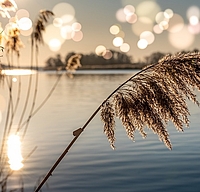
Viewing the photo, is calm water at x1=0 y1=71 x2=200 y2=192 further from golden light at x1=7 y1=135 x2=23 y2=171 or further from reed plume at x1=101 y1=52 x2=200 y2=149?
reed plume at x1=101 y1=52 x2=200 y2=149

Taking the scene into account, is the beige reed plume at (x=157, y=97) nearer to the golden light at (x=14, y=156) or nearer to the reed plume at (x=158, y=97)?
the reed plume at (x=158, y=97)

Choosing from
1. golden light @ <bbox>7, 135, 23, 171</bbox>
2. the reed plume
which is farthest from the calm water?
A: the reed plume

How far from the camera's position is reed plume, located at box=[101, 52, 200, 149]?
3.59 metres

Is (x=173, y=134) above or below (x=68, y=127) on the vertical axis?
below

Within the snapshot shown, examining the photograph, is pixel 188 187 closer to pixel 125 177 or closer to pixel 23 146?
pixel 125 177

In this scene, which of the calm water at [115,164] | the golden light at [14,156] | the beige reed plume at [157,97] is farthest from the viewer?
the golden light at [14,156]

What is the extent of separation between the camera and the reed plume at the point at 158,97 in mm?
3594

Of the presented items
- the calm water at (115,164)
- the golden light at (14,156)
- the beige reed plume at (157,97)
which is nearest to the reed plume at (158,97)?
the beige reed plume at (157,97)

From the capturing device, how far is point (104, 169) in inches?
643

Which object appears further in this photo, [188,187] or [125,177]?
[125,177]

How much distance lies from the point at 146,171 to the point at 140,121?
41.8 feet

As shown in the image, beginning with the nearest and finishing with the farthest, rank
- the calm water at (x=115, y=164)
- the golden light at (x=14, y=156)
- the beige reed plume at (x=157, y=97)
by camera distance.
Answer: the beige reed plume at (x=157, y=97), the calm water at (x=115, y=164), the golden light at (x=14, y=156)

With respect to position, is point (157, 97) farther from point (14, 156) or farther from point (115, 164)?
point (14, 156)

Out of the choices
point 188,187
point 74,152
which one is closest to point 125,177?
point 188,187
